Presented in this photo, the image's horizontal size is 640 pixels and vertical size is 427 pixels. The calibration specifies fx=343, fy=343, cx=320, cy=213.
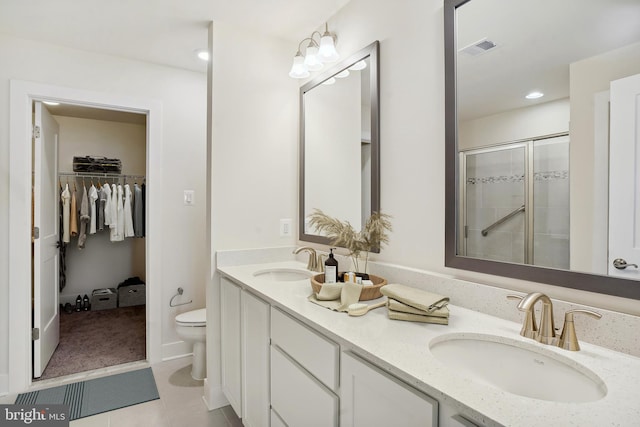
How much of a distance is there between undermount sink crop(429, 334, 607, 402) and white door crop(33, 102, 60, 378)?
274 cm

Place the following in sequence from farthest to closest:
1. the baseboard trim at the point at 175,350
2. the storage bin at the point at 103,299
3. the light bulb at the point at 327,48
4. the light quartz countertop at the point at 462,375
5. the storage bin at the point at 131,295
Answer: the storage bin at the point at 131,295 < the storage bin at the point at 103,299 < the baseboard trim at the point at 175,350 < the light bulb at the point at 327,48 < the light quartz countertop at the point at 462,375

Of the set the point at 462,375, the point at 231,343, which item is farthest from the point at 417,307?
the point at 231,343

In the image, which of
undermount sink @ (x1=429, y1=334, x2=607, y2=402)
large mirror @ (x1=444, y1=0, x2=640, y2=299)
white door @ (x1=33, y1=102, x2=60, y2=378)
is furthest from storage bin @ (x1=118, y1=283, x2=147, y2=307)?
undermount sink @ (x1=429, y1=334, x2=607, y2=402)

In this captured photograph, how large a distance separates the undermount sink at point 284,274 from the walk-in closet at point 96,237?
5.12 feet

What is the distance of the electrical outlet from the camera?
235 centimetres

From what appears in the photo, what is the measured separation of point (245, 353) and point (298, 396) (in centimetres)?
57

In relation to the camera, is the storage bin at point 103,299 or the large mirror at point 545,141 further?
the storage bin at point 103,299

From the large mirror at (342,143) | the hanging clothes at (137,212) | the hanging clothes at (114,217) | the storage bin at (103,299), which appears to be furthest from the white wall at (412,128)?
the storage bin at (103,299)

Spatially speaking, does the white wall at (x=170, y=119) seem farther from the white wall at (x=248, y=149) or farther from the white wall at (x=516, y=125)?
the white wall at (x=516, y=125)

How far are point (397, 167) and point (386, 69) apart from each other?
1.60ft

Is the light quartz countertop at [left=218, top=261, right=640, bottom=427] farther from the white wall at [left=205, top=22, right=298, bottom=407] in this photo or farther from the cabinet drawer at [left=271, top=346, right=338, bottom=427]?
the white wall at [left=205, top=22, right=298, bottom=407]

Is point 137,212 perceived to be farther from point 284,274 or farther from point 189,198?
point 284,274

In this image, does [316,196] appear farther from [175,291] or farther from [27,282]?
[27,282]

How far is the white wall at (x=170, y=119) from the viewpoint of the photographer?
7.88 feet
